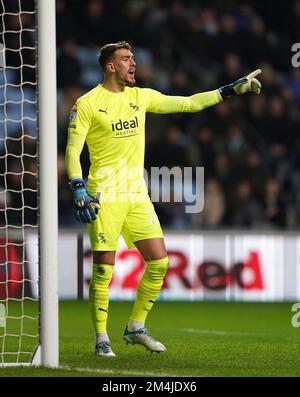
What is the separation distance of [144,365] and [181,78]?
8.38 meters

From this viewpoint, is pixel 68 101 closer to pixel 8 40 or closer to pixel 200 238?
pixel 8 40

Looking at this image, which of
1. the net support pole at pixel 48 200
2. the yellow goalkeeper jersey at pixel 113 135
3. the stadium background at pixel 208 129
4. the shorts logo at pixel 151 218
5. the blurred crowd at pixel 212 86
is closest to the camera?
the net support pole at pixel 48 200

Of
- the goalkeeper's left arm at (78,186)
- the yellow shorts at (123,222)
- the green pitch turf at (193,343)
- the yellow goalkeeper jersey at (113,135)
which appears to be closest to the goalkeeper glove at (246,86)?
the yellow goalkeeper jersey at (113,135)

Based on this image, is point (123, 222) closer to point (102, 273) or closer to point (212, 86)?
point (102, 273)

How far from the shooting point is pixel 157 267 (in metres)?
8.88

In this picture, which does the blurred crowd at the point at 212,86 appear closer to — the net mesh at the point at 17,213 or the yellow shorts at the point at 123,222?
the net mesh at the point at 17,213

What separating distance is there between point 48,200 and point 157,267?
1.39 meters

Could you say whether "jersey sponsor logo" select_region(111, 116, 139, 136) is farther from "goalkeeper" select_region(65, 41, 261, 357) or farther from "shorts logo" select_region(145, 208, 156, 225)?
"shorts logo" select_region(145, 208, 156, 225)

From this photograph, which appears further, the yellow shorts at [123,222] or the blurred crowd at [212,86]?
the blurred crowd at [212,86]

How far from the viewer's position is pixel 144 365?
8.12m

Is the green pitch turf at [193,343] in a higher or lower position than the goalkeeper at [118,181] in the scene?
lower

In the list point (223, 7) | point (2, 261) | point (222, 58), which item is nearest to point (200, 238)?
point (2, 261)

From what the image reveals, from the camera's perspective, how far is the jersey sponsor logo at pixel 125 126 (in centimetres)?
875

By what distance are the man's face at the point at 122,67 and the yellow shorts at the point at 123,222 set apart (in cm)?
82
